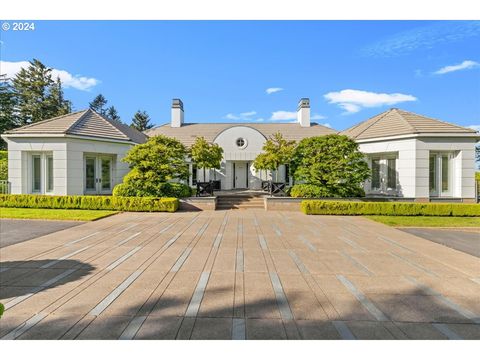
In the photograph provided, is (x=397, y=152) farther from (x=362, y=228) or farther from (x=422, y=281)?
(x=422, y=281)

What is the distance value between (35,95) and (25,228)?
1916 inches

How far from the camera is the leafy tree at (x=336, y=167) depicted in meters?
14.7

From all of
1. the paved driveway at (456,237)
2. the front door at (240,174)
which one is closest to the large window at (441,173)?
the paved driveway at (456,237)

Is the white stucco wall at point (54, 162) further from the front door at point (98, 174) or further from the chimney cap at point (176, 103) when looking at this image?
the chimney cap at point (176, 103)

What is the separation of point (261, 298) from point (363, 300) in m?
1.72

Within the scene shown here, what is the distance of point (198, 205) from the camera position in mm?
14664

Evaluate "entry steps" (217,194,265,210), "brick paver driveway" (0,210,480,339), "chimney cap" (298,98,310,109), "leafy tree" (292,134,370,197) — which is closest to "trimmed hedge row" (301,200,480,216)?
"leafy tree" (292,134,370,197)

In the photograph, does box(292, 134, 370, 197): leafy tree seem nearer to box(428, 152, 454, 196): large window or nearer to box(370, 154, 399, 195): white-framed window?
box(370, 154, 399, 195): white-framed window

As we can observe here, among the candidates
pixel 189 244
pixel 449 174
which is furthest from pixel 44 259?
pixel 449 174

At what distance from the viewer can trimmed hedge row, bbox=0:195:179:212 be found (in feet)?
44.7

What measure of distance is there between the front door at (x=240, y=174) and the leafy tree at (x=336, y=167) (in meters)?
9.14

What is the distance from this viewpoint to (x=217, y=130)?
27.5 m

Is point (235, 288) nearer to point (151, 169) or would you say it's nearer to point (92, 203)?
point (151, 169)

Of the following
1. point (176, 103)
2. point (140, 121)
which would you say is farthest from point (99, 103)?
point (176, 103)
